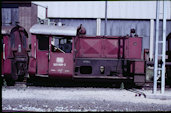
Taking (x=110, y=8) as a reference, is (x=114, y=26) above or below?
below

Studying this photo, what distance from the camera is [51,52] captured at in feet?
39.0

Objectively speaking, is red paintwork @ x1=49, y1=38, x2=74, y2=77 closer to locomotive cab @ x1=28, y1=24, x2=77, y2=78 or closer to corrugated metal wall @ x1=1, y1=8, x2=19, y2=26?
locomotive cab @ x1=28, y1=24, x2=77, y2=78

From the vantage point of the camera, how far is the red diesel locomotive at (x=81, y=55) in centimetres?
1186

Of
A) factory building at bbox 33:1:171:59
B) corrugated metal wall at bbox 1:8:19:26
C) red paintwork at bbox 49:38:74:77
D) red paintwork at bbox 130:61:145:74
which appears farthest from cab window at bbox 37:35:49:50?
factory building at bbox 33:1:171:59

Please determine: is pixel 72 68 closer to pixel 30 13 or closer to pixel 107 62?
pixel 107 62

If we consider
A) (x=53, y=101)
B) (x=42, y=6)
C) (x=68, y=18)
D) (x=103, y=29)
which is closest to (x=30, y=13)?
(x=42, y=6)

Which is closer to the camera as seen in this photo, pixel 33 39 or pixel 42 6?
pixel 33 39

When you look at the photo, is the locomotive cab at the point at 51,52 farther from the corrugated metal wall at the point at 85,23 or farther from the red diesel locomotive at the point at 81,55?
the corrugated metal wall at the point at 85,23

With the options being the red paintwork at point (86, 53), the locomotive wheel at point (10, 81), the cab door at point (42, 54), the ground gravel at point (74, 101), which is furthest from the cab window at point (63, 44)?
Result: the locomotive wheel at point (10, 81)

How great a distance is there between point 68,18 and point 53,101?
45.8ft

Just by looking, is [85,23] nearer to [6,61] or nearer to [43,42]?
[43,42]

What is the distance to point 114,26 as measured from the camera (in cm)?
2184

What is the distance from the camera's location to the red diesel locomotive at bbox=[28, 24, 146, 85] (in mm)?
11859

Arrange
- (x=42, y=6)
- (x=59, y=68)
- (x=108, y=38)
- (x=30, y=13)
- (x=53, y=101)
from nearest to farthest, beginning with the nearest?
(x=53, y=101) → (x=59, y=68) → (x=108, y=38) → (x=30, y=13) → (x=42, y=6)
